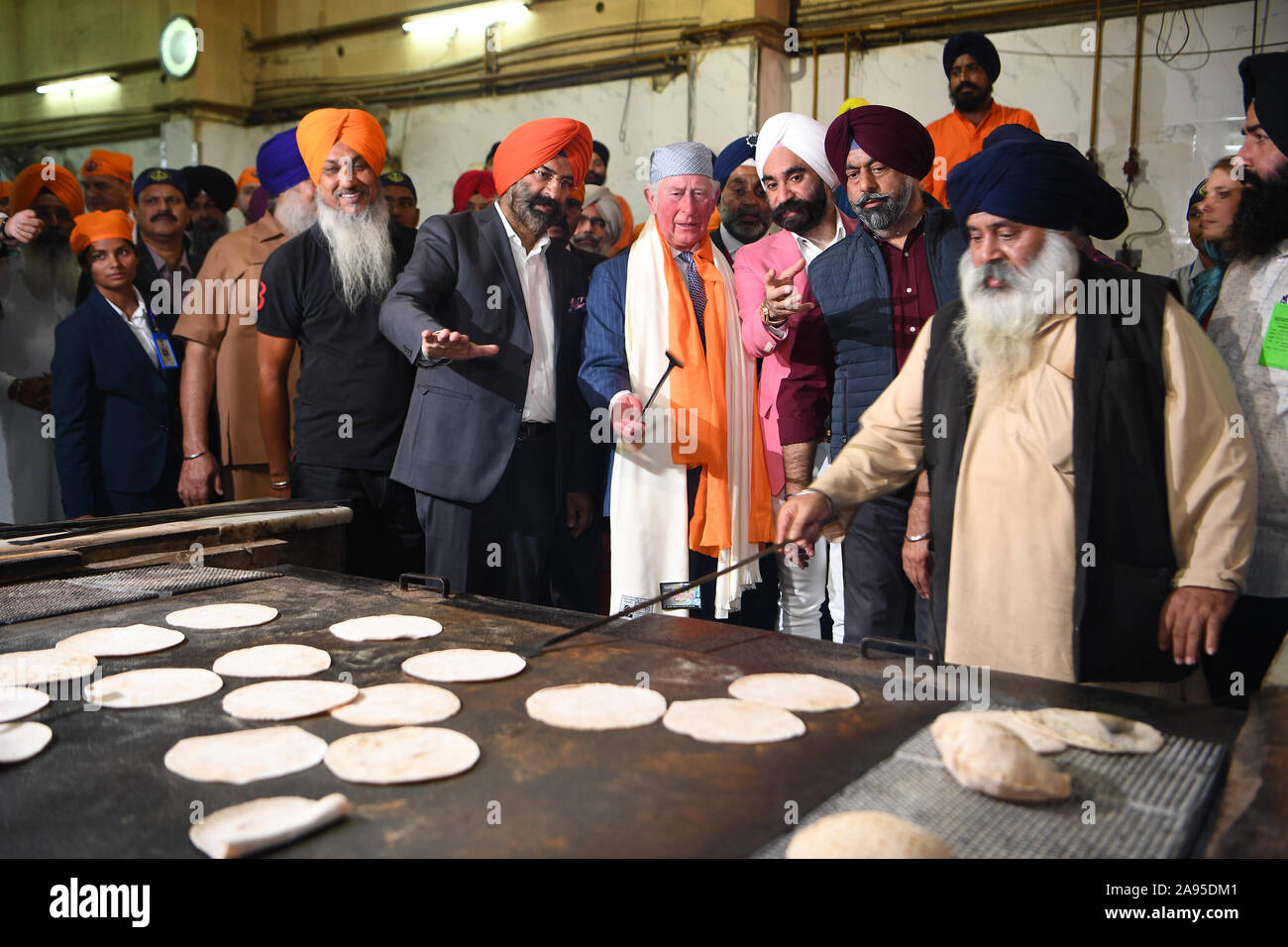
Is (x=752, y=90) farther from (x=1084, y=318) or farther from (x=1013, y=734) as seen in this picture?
(x=1013, y=734)

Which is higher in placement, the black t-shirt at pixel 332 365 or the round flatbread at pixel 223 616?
the black t-shirt at pixel 332 365

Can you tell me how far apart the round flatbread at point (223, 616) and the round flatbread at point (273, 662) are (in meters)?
0.20

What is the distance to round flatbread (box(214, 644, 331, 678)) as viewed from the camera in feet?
6.27

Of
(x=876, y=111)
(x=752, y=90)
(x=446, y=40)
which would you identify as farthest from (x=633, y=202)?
(x=876, y=111)

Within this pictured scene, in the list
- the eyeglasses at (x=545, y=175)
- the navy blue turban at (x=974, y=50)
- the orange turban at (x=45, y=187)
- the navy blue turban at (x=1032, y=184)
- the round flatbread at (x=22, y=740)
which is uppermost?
Result: the navy blue turban at (x=974, y=50)

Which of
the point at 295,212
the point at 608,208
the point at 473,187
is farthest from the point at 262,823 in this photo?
the point at 473,187

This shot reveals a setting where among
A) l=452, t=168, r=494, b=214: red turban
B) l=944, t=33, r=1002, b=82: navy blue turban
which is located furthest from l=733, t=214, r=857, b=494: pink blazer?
l=452, t=168, r=494, b=214: red turban

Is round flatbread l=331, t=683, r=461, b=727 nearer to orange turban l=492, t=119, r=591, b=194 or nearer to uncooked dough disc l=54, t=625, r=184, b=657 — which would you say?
uncooked dough disc l=54, t=625, r=184, b=657

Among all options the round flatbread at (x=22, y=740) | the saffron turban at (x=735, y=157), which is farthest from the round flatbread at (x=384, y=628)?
the saffron turban at (x=735, y=157)

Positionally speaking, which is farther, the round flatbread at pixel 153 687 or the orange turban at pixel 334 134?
the orange turban at pixel 334 134

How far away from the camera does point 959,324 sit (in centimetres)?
260

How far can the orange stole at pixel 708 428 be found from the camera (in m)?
3.70

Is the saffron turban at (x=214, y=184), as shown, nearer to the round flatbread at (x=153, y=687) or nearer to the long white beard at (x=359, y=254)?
the long white beard at (x=359, y=254)

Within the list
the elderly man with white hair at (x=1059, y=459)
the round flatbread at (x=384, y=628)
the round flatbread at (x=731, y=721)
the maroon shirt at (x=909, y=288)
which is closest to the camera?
the round flatbread at (x=731, y=721)
